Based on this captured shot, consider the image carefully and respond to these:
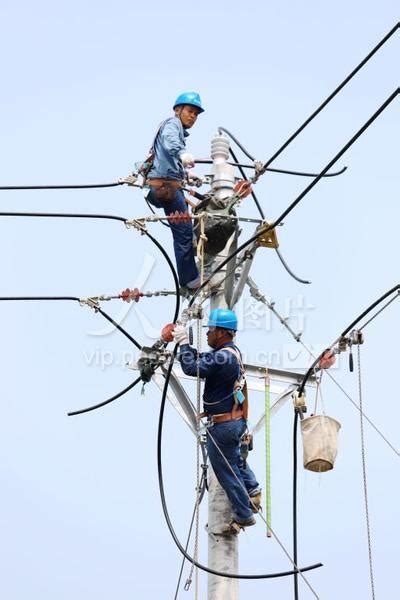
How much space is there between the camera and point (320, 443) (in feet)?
32.6

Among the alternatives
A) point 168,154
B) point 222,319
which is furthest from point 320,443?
point 168,154

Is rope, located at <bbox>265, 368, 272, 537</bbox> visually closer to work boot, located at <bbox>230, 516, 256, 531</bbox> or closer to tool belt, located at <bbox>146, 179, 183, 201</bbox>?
work boot, located at <bbox>230, 516, 256, 531</bbox>

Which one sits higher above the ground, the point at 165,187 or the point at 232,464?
the point at 165,187

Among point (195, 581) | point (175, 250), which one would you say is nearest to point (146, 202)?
point (175, 250)

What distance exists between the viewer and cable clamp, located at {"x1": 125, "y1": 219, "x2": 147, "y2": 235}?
10352 mm

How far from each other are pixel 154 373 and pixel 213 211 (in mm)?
1305

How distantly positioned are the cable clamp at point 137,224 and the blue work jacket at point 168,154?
63 centimetres

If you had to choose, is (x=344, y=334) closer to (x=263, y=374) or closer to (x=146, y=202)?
(x=263, y=374)

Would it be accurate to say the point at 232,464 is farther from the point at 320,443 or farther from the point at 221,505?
the point at 320,443

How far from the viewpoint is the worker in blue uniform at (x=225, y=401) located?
10.0m

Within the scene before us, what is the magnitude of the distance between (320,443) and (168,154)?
2.59 m

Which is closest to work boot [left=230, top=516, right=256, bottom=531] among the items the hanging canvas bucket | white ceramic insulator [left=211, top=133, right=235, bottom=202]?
the hanging canvas bucket

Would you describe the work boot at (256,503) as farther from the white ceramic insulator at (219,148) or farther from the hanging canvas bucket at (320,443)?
the white ceramic insulator at (219,148)

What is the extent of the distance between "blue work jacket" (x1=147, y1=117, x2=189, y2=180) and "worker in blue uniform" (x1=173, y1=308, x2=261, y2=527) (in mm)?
1223
